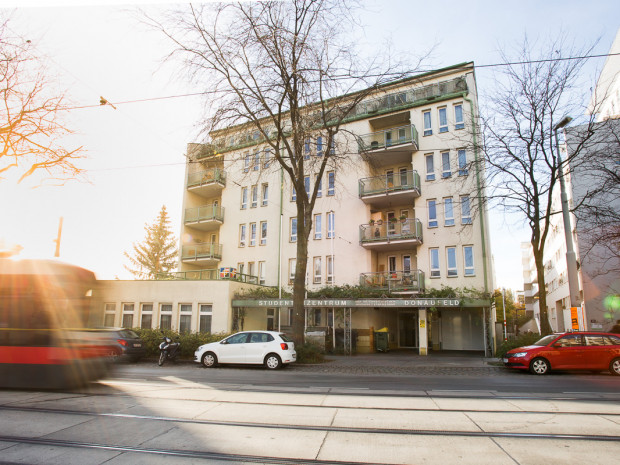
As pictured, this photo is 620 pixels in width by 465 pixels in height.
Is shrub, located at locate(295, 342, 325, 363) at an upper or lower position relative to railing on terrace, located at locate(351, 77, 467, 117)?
lower

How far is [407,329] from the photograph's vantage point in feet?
92.7

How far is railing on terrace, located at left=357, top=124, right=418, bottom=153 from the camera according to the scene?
83.6 ft

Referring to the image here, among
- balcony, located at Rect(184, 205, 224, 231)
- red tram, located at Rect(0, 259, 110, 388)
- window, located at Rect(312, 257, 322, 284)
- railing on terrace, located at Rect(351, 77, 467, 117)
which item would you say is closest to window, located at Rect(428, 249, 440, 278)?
window, located at Rect(312, 257, 322, 284)

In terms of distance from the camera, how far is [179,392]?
360 inches

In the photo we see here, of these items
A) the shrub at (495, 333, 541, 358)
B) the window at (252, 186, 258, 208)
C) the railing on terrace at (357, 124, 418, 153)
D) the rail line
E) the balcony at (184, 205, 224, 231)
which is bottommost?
the rail line

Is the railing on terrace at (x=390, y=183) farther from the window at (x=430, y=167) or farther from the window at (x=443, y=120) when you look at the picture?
the window at (x=443, y=120)

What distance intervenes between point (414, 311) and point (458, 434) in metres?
22.6

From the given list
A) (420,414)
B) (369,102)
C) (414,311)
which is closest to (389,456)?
(420,414)

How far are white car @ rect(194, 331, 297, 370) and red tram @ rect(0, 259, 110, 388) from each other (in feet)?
24.9

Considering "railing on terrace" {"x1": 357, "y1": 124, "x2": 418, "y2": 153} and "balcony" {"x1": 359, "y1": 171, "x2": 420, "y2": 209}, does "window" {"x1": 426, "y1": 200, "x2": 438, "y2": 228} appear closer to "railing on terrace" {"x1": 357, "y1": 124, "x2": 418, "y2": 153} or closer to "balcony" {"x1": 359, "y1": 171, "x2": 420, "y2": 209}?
"balcony" {"x1": 359, "y1": 171, "x2": 420, "y2": 209}

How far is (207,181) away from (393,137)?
48.7 feet

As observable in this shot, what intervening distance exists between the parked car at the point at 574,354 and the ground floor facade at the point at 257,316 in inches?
312

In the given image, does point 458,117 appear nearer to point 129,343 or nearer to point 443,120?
point 443,120

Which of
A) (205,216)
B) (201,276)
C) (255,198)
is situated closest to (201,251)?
(201,276)
